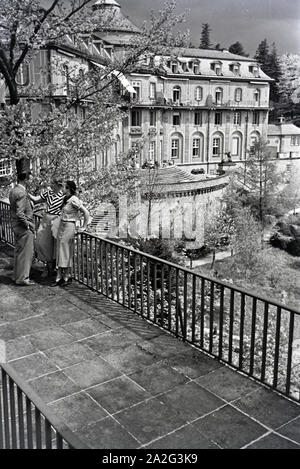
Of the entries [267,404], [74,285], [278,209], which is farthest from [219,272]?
A: [267,404]

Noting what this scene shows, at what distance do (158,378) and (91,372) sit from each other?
612 mm

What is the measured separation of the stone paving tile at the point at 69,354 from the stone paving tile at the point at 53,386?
212mm

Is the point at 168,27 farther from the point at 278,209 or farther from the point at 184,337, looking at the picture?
the point at 278,209

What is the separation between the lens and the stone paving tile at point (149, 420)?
3.41 metres

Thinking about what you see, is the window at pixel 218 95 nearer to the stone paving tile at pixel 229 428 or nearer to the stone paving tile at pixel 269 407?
the stone paving tile at pixel 269 407

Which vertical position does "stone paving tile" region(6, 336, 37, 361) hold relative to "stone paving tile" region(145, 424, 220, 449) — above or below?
below

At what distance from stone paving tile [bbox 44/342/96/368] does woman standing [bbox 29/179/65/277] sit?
230 centimetres

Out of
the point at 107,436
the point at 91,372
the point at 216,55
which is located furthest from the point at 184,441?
the point at 216,55

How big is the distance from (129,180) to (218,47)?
47483mm

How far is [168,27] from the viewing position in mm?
11891

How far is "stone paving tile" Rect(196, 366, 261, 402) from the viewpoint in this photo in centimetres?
398

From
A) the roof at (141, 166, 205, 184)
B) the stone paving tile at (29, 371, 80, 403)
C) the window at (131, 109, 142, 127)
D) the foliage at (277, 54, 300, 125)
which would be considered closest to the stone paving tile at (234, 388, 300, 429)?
the stone paving tile at (29, 371, 80, 403)

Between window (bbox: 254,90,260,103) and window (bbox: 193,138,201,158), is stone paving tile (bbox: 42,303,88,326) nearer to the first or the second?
window (bbox: 193,138,201,158)

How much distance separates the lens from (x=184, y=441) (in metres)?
3.31
